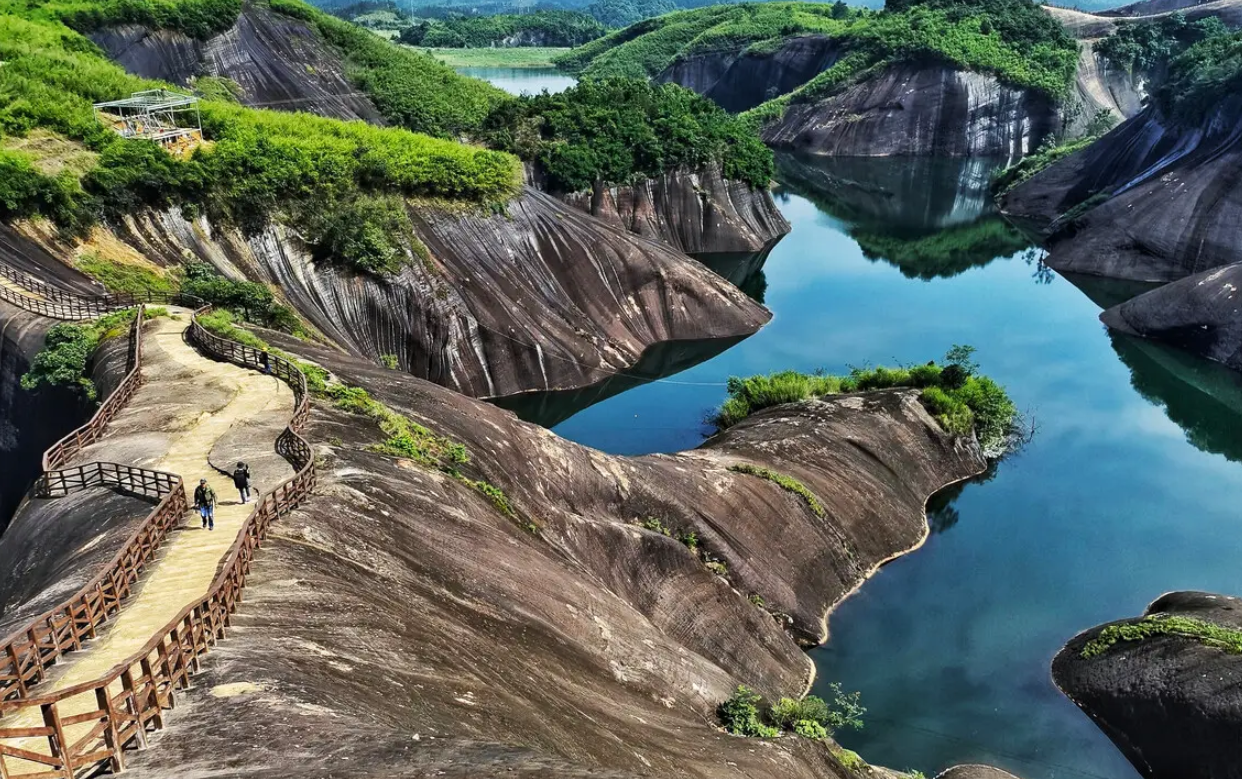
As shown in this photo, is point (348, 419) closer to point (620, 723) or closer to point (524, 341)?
point (620, 723)

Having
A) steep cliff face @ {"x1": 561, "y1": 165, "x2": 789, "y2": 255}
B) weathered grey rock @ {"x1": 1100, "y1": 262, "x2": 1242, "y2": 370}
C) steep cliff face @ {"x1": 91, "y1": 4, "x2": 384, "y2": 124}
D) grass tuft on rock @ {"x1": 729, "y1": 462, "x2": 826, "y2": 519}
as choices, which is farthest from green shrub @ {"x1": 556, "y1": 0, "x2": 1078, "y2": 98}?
grass tuft on rock @ {"x1": 729, "y1": 462, "x2": 826, "y2": 519}

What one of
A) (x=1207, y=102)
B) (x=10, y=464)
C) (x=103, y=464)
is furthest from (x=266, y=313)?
(x=1207, y=102)

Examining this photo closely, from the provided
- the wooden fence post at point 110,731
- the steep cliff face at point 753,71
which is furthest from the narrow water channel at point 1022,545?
the steep cliff face at point 753,71

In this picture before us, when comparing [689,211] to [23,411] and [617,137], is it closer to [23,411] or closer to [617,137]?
[617,137]

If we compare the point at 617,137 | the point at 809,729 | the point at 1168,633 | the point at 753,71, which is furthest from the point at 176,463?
the point at 753,71

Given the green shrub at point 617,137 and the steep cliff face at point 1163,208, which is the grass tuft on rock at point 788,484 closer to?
the green shrub at point 617,137

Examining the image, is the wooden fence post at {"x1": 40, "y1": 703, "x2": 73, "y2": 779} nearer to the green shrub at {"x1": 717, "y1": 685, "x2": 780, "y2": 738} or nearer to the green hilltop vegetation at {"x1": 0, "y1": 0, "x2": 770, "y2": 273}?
the green shrub at {"x1": 717, "y1": 685, "x2": 780, "y2": 738}

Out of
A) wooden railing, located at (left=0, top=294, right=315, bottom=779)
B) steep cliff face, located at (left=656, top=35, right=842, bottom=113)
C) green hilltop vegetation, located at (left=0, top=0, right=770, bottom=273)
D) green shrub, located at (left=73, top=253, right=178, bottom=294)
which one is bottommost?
green shrub, located at (left=73, top=253, right=178, bottom=294)
